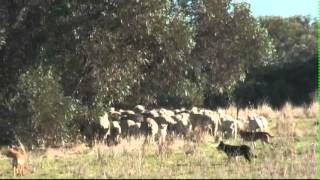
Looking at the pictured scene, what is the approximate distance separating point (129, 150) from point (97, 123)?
4493 mm

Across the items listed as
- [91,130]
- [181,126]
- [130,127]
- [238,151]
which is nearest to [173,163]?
[238,151]

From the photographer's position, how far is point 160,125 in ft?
81.6

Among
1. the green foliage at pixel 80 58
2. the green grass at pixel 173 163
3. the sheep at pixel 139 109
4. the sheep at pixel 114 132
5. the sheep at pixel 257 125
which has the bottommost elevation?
the green grass at pixel 173 163

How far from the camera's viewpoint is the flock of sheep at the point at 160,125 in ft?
78.2

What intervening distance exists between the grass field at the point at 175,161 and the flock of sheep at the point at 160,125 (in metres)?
1.51

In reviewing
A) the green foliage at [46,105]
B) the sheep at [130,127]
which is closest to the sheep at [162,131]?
the sheep at [130,127]

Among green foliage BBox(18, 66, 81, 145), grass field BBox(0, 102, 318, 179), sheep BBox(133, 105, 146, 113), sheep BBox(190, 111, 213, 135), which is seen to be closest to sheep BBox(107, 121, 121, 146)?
grass field BBox(0, 102, 318, 179)

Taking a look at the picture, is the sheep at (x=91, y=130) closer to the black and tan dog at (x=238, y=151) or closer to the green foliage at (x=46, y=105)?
the green foliage at (x=46, y=105)

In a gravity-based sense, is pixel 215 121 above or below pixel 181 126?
above

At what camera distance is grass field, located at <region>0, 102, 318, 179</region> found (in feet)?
46.7

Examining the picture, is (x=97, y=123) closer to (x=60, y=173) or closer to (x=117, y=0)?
(x=117, y=0)

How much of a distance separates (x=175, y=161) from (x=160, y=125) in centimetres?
788

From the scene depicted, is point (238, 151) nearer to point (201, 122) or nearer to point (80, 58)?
point (80, 58)

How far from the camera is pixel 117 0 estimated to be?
22.5 meters
